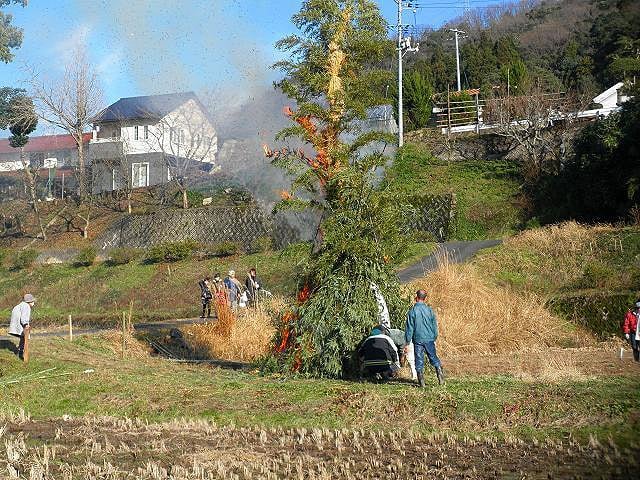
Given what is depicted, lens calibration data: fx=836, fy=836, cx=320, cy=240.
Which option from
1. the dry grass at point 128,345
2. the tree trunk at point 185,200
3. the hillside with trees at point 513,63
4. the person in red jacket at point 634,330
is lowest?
the dry grass at point 128,345

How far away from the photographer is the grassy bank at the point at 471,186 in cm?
4019

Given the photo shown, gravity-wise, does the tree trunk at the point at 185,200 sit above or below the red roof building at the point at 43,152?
below

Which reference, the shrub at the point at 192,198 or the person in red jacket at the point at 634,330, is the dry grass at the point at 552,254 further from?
the shrub at the point at 192,198

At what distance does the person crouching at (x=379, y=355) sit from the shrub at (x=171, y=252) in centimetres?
2784

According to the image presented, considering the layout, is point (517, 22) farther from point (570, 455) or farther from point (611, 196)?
point (570, 455)

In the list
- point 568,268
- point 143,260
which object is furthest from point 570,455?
point 143,260

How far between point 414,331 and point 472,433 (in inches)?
126

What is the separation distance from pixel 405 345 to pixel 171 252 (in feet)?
92.5

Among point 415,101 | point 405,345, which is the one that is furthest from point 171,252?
point 405,345

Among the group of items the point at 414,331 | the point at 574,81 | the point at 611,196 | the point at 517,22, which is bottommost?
the point at 414,331

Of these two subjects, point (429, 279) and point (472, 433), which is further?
point (429, 279)

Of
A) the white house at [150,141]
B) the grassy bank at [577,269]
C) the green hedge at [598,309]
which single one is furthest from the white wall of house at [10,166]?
the green hedge at [598,309]

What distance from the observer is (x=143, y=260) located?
137ft

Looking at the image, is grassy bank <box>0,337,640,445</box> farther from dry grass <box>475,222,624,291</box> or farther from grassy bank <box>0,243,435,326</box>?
grassy bank <box>0,243,435,326</box>
